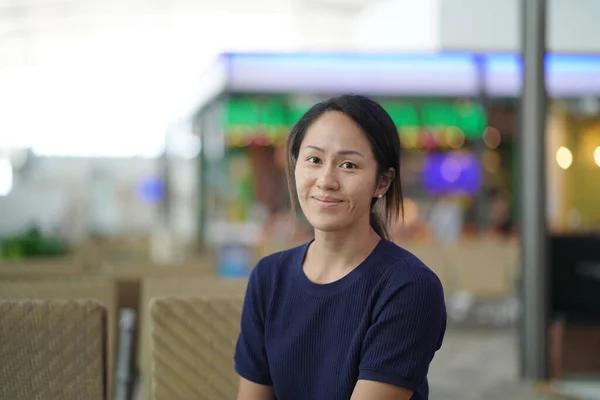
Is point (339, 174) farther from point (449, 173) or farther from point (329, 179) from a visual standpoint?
point (449, 173)

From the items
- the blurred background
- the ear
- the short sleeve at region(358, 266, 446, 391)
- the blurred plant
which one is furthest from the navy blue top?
the blurred plant

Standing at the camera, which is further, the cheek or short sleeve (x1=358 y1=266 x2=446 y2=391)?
the cheek

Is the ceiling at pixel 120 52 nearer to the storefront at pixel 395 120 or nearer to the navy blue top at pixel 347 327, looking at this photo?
the storefront at pixel 395 120

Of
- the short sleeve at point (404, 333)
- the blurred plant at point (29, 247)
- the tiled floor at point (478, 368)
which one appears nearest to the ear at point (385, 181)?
the short sleeve at point (404, 333)

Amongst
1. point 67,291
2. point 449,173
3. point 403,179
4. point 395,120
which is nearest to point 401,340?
point 67,291

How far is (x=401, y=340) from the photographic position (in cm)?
183

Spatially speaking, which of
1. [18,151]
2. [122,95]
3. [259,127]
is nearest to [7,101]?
[122,95]

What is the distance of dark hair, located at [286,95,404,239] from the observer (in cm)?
194

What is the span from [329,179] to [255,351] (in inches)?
15.6

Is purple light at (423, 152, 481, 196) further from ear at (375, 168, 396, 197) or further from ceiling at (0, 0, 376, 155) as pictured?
ear at (375, 168, 396, 197)

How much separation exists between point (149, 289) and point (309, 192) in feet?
5.62

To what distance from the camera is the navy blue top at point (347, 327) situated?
1839 mm

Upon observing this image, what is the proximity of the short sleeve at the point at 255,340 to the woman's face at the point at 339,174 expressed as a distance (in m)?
0.20

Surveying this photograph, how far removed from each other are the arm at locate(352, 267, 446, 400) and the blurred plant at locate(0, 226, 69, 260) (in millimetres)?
4515
